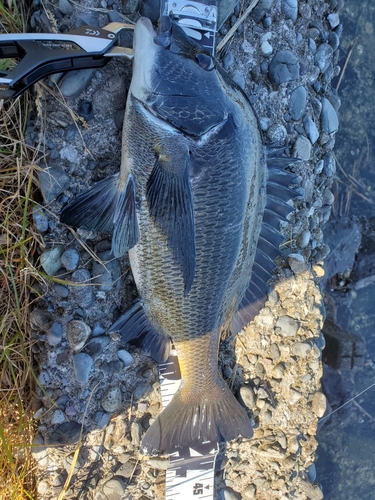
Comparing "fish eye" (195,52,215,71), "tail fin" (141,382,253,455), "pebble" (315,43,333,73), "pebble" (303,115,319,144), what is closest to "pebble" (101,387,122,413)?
"tail fin" (141,382,253,455)

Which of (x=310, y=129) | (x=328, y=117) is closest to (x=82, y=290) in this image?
(x=310, y=129)

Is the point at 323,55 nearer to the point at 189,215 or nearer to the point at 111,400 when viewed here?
the point at 189,215

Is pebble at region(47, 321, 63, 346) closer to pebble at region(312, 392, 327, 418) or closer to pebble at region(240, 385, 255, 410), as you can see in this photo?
pebble at region(240, 385, 255, 410)

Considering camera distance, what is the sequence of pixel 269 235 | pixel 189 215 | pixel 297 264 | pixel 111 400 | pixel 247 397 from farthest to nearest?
pixel 297 264 < pixel 247 397 < pixel 111 400 < pixel 269 235 < pixel 189 215

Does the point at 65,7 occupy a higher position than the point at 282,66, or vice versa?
the point at 65,7

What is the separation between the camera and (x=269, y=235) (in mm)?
2529

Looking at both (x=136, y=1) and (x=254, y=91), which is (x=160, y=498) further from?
(x=136, y=1)

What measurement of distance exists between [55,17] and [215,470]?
2.98m

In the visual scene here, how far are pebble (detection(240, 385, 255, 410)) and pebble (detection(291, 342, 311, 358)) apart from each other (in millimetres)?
416

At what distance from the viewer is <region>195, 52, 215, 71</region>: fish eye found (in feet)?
7.04

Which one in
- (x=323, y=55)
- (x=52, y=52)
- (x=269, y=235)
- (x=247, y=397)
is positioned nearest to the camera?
(x=52, y=52)

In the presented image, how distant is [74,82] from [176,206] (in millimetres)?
1016

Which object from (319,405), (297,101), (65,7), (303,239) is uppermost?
(65,7)

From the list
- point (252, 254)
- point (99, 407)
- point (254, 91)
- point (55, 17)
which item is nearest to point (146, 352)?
point (99, 407)
